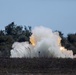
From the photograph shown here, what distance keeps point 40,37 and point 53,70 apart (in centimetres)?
3647

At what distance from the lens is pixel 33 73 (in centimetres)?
4328

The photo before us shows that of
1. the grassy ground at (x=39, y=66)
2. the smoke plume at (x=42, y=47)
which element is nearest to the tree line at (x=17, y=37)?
→ the smoke plume at (x=42, y=47)

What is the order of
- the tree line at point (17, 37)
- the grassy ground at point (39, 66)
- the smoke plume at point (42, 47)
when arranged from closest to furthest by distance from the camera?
the grassy ground at point (39, 66)
the smoke plume at point (42, 47)
the tree line at point (17, 37)

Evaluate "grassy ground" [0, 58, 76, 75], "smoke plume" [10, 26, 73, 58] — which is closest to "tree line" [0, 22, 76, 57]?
"smoke plume" [10, 26, 73, 58]

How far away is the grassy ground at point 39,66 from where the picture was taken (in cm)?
4483

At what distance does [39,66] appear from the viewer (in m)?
49.7

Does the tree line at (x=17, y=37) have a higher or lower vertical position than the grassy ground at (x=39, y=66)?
higher

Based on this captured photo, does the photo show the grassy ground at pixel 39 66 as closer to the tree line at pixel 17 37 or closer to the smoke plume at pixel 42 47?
the smoke plume at pixel 42 47

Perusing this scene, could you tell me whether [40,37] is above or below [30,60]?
above

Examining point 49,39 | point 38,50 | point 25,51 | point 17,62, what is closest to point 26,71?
point 17,62

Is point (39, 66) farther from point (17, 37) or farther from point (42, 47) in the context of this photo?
point (17, 37)

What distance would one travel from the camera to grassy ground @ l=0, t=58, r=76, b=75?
44828 mm

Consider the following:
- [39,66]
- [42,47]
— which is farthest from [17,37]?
[39,66]

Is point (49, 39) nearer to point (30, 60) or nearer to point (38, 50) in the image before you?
point (38, 50)
